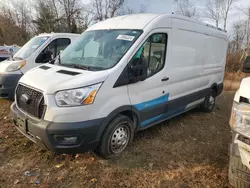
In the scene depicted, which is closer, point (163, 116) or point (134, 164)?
point (134, 164)

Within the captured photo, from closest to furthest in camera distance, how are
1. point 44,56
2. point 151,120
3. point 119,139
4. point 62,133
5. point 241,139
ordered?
point 241,139, point 62,133, point 119,139, point 151,120, point 44,56

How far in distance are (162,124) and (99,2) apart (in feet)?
98.5

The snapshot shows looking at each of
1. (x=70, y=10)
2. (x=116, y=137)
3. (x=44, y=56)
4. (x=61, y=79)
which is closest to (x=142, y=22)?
(x=61, y=79)

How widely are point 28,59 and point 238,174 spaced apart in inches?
230

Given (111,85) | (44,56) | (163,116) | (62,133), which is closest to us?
(62,133)

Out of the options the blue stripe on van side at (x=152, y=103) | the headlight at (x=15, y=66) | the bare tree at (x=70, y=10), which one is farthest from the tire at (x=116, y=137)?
the bare tree at (x=70, y=10)

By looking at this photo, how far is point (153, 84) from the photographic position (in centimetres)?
364

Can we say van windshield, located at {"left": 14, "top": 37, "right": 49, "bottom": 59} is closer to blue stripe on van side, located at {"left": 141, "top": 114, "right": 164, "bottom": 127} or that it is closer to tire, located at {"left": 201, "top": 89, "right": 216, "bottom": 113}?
blue stripe on van side, located at {"left": 141, "top": 114, "right": 164, "bottom": 127}

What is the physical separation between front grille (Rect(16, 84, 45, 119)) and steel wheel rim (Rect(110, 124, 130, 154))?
3.80 feet

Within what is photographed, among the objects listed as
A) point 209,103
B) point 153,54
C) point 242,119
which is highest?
point 153,54

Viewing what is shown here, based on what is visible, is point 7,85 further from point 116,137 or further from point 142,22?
point 142,22

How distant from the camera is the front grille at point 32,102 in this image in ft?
9.07

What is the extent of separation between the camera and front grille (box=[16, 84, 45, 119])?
2766 millimetres

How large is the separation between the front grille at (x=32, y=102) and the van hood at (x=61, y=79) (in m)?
0.09
